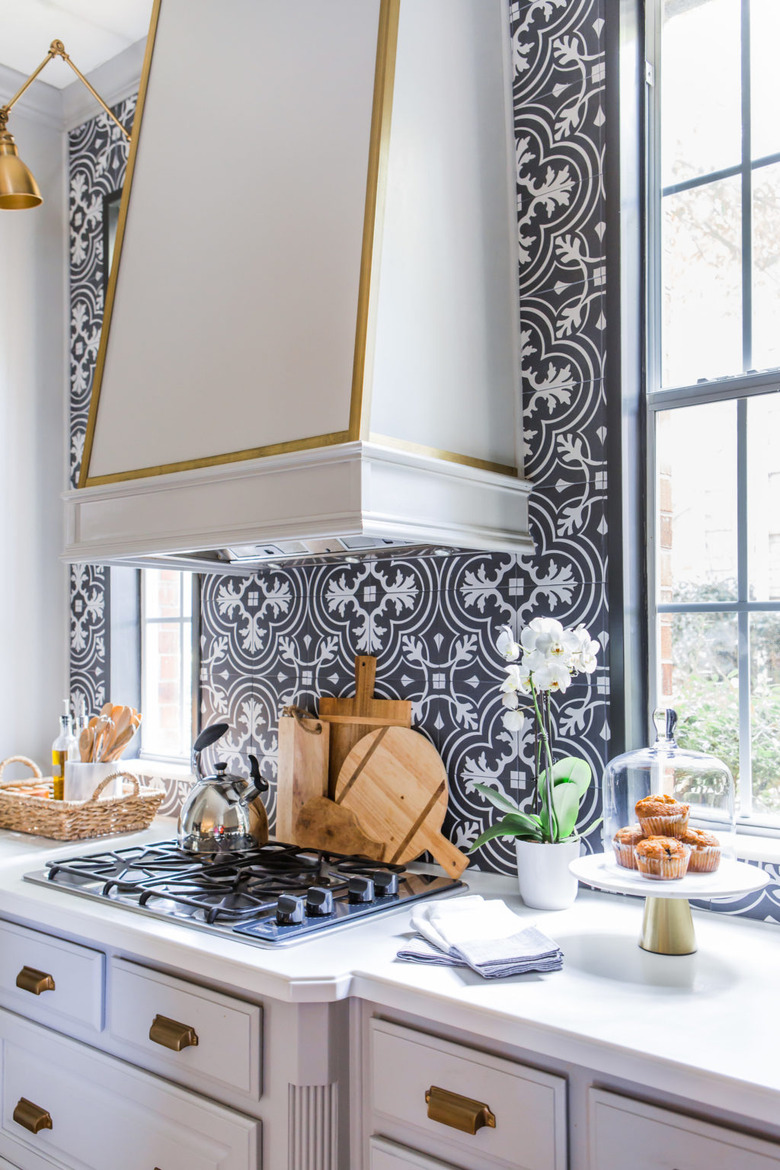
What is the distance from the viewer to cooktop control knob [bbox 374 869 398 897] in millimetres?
1742

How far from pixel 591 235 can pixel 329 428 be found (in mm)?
683

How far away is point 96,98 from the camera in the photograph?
276cm

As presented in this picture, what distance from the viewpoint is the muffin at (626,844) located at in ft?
4.71

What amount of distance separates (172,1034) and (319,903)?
1.01ft

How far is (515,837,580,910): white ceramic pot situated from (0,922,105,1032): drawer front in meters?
0.78

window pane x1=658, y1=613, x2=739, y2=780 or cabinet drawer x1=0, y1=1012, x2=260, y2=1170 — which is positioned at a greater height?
window pane x1=658, y1=613, x2=739, y2=780

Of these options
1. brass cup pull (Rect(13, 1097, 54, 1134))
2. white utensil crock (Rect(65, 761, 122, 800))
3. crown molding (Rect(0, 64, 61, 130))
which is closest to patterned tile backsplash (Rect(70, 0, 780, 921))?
white utensil crock (Rect(65, 761, 122, 800))

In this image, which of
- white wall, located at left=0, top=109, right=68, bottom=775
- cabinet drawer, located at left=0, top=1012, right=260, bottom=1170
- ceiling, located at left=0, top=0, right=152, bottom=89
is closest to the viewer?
cabinet drawer, located at left=0, top=1012, right=260, bottom=1170

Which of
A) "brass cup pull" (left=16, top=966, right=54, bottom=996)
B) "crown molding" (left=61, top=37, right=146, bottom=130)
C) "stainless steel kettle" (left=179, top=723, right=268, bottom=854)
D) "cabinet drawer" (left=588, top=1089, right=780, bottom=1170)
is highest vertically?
"crown molding" (left=61, top=37, right=146, bottom=130)

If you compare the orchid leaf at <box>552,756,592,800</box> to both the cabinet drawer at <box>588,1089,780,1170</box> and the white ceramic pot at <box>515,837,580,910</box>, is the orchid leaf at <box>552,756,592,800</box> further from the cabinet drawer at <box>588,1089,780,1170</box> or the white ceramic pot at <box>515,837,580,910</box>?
the cabinet drawer at <box>588,1089,780,1170</box>

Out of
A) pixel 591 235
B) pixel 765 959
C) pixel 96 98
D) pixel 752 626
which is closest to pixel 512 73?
pixel 591 235

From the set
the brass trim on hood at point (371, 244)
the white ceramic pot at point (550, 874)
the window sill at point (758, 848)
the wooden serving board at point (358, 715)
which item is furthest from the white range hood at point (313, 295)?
the window sill at point (758, 848)

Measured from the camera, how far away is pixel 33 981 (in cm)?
186

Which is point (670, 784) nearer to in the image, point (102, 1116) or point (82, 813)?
point (102, 1116)
